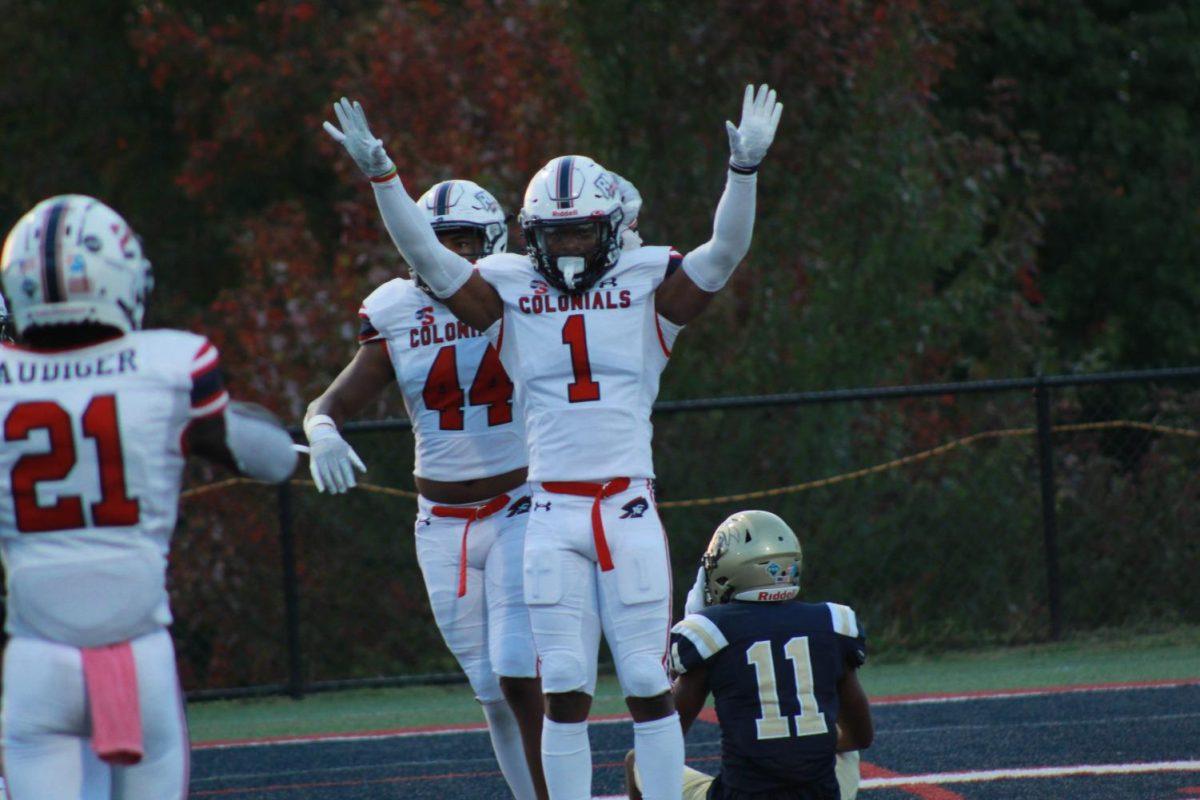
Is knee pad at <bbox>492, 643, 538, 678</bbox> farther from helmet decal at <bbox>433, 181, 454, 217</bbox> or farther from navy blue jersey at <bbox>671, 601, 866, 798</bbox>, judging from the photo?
helmet decal at <bbox>433, 181, 454, 217</bbox>

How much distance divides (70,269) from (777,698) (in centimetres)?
221

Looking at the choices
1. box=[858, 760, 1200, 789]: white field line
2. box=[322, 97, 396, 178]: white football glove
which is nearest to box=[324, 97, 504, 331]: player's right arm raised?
box=[322, 97, 396, 178]: white football glove

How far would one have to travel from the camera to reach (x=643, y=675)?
5.19 m

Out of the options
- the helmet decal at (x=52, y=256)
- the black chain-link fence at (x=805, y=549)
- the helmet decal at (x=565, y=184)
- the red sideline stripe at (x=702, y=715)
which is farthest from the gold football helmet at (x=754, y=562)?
the black chain-link fence at (x=805, y=549)

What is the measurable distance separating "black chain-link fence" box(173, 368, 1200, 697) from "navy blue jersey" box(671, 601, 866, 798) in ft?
18.1

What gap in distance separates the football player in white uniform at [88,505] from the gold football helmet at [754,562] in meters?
1.67

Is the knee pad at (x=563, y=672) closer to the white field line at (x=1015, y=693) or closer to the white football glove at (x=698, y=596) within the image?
the white football glove at (x=698, y=596)

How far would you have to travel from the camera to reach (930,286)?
12.8 metres

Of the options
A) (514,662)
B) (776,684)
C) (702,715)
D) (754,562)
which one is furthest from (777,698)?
(702,715)

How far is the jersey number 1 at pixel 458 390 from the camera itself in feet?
19.1

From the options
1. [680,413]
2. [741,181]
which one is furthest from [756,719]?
[680,413]

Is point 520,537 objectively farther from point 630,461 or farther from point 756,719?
point 756,719

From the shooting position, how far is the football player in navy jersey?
4.89 m

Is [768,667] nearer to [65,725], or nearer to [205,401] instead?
[205,401]
